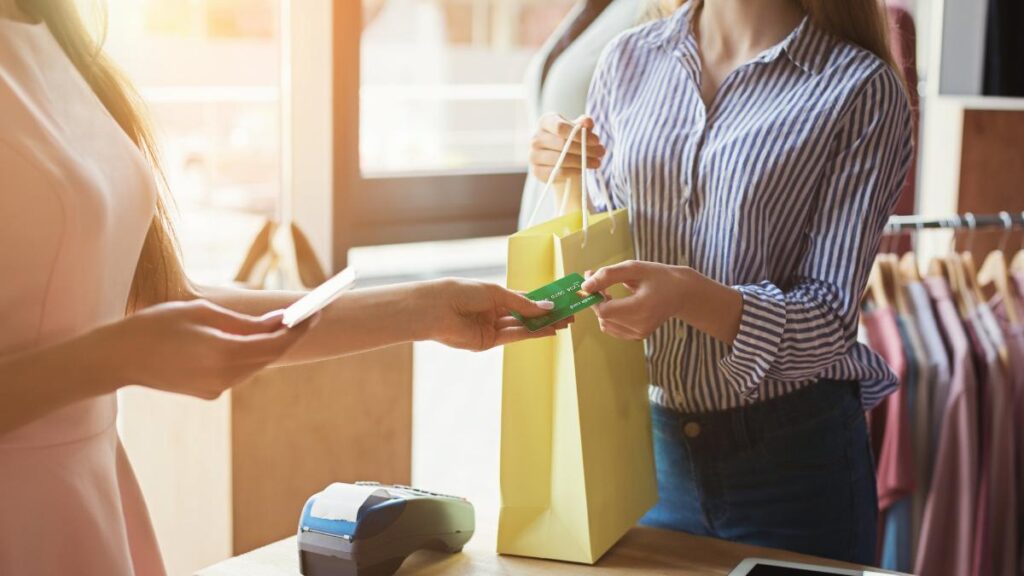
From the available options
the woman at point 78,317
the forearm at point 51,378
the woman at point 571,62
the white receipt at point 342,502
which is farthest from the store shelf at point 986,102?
the forearm at point 51,378

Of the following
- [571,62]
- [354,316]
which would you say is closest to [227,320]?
[354,316]

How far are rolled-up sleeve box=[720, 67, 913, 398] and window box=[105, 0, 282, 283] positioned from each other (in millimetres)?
1359

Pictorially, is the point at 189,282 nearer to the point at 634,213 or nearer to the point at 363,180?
the point at 634,213

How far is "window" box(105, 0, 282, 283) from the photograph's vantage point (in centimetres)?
244

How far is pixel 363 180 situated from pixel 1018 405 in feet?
4.61

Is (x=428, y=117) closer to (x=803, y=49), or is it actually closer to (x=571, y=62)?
(x=571, y=62)

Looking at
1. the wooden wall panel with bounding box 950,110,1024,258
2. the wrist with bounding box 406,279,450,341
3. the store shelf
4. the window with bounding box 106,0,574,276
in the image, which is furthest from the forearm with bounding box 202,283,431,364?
the wooden wall panel with bounding box 950,110,1024,258

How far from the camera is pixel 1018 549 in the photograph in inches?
77.4

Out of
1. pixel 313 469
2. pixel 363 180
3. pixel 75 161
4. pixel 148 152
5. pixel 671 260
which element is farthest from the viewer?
pixel 363 180

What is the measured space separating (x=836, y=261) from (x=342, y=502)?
24.9 inches

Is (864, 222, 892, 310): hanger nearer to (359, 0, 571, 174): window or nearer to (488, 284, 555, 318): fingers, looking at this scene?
(359, 0, 571, 174): window

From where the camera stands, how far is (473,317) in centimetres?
Result: 122

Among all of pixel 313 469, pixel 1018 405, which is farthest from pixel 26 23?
pixel 1018 405

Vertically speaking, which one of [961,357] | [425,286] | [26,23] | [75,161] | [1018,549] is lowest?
[1018,549]
